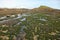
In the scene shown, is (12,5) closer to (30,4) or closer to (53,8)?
(30,4)

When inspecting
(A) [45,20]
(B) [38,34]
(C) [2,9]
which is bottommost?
(B) [38,34]

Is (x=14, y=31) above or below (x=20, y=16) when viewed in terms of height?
below

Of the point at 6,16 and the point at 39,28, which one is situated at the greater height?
the point at 6,16

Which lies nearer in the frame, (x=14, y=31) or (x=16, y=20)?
(x=14, y=31)

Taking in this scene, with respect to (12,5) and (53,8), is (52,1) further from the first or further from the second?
(12,5)

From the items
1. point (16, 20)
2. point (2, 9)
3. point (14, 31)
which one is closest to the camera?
point (14, 31)

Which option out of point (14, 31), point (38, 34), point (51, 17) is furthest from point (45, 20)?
point (14, 31)

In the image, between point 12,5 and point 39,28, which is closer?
point 39,28

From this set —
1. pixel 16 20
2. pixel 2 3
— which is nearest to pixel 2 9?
pixel 2 3

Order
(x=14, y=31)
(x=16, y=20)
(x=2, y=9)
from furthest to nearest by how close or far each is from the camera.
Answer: (x=2, y=9)
(x=16, y=20)
(x=14, y=31)
